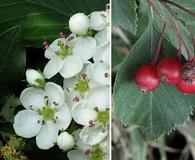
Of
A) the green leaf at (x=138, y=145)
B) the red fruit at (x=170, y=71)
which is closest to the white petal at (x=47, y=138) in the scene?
the red fruit at (x=170, y=71)

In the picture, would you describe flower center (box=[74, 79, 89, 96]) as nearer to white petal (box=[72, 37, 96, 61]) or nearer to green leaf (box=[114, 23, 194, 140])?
white petal (box=[72, 37, 96, 61])

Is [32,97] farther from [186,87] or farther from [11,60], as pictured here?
[186,87]

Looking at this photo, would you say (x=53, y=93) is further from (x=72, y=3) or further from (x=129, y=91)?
(x=129, y=91)

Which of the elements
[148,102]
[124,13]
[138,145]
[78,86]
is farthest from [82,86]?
[138,145]

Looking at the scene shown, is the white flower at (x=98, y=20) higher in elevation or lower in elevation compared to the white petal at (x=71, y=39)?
higher

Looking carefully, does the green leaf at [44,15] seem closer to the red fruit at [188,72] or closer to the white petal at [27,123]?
the white petal at [27,123]

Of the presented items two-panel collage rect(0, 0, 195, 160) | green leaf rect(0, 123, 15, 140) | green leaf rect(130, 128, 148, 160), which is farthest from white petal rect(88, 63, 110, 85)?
green leaf rect(130, 128, 148, 160)

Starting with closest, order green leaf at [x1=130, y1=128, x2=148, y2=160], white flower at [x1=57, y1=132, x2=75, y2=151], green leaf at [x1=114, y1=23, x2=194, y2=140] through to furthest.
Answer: white flower at [x1=57, y1=132, x2=75, y2=151]
green leaf at [x1=114, y1=23, x2=194, y2=140]
green leaf at [x1=130, y1=128, x2=148, y2=160]
